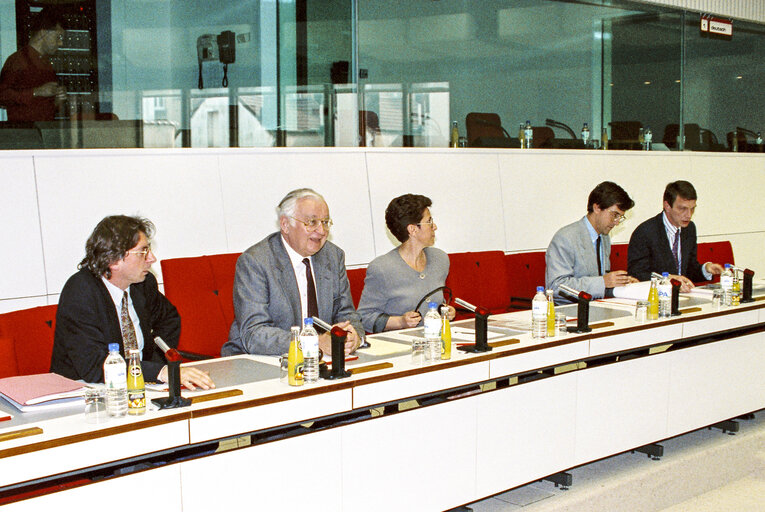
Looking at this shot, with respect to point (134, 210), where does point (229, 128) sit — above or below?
above

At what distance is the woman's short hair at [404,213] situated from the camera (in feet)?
12.8

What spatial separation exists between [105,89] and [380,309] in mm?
1990

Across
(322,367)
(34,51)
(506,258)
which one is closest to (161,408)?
(322,367)

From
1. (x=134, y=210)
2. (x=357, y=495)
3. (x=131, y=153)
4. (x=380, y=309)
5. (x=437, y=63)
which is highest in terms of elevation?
(x=437, y=63)

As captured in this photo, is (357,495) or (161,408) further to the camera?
(357,495)

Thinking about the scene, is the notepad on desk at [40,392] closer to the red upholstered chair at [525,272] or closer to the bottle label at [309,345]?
the bottle label at [309,345]

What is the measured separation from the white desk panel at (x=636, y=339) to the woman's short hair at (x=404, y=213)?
104 cm

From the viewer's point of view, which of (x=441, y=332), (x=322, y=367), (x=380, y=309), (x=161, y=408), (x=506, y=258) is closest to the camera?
(x=161, y=408)

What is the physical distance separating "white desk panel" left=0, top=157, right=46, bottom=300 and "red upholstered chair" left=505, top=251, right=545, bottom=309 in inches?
119

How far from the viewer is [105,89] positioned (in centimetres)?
441

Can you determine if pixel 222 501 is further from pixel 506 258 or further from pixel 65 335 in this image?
pixel 506 258

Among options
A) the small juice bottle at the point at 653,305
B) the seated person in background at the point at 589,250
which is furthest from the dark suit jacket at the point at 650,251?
the small juice bottle at the point at 653,305

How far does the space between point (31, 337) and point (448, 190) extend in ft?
10.8

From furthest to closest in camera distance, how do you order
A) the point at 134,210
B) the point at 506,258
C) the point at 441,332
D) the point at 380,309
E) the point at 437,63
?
the point at 437,63 < the point at 506,258 < the point at 134,210 < the point at 380,309 < the point at 441,332
